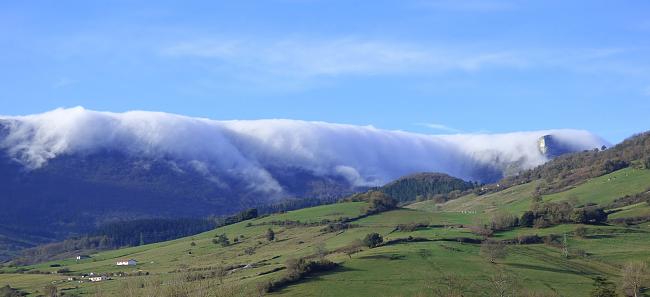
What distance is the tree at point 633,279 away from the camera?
16112 centimetres

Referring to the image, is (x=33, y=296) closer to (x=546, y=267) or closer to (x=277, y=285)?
(x=277, y=285)

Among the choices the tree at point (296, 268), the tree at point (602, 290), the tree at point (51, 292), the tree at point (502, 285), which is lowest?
the tree at point (602, 290)

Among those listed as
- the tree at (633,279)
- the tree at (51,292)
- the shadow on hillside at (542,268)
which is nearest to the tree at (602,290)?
the tree at (633,279)

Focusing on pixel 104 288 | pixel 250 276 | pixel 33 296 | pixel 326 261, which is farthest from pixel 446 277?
pixel 33 296

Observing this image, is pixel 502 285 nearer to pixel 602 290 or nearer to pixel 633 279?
pixel 602 290

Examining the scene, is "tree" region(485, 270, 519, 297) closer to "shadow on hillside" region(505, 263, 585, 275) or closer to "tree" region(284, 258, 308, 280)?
"shadow on hillside" region(505, 263, 585, 275)

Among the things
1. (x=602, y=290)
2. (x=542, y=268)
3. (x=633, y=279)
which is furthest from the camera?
(x=542, y=268)

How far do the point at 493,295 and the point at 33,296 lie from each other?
342 ft

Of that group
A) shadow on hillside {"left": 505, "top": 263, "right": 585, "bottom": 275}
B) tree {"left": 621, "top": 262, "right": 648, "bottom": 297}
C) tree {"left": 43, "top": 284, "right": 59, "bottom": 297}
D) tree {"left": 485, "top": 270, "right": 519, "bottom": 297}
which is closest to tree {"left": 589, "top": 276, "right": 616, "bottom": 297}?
tree {"left": 621, "top": 262, "right": 648, "bottom": 297}

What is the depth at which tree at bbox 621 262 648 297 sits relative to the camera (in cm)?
16112

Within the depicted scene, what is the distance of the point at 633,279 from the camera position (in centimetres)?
16338

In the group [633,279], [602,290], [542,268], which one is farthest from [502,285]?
[542,268]

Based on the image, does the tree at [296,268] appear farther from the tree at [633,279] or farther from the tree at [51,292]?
the tree at [633,279]

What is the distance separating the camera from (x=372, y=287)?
17125cm
